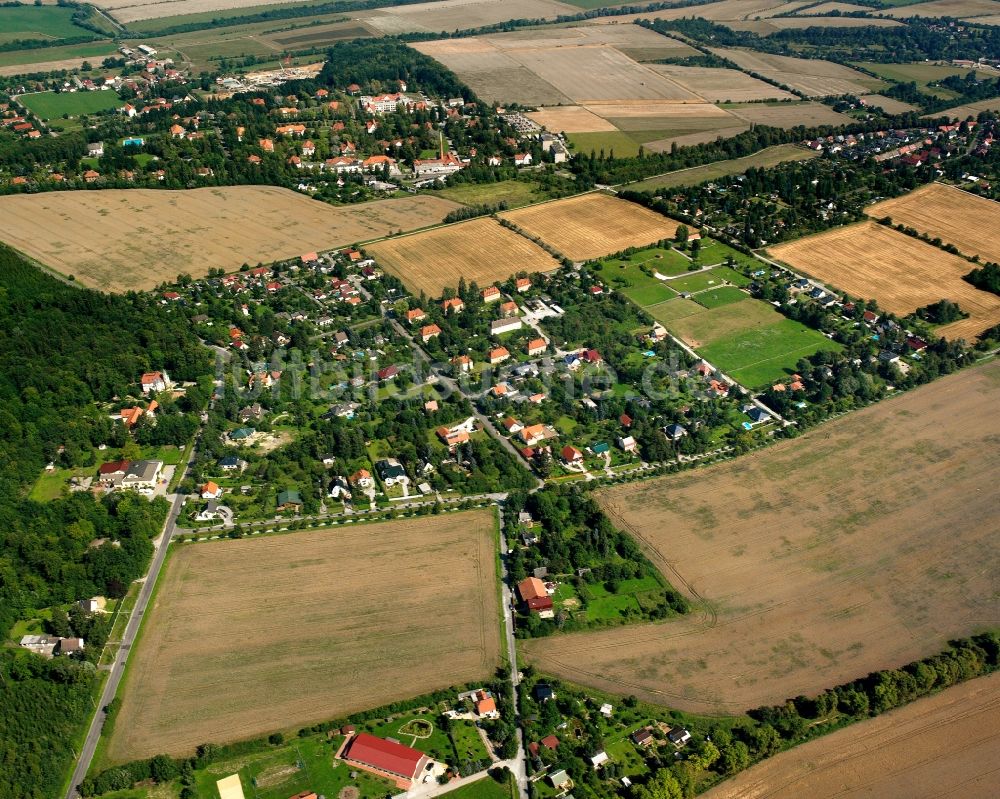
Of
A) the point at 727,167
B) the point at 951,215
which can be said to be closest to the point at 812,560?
the point at 951,215

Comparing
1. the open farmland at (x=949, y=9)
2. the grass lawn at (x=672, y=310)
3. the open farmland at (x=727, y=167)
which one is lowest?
the grass lawn at (x=672, y=310)

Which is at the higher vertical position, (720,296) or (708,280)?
(708,280)

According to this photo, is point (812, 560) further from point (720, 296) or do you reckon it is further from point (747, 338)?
point (720, 296)

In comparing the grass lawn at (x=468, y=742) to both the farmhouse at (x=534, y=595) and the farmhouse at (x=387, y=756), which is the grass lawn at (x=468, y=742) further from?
the farmhouse at (x=534, y=595)

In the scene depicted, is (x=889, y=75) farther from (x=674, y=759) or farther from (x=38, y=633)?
(x=38, y=633)

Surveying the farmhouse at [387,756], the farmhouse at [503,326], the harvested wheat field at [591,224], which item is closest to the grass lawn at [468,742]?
the farmhouse at [387,756]

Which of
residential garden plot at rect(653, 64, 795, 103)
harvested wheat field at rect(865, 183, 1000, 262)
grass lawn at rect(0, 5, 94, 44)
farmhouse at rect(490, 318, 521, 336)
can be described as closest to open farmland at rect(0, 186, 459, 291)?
farmhouse at rect(490, 318, 521, 336)
